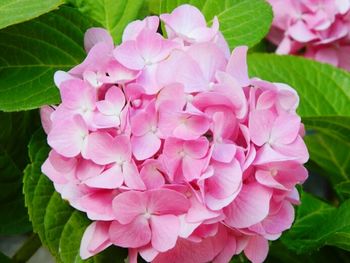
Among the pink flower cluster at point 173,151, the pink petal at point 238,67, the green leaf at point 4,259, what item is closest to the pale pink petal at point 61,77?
the pink flower cluster at point 173,151

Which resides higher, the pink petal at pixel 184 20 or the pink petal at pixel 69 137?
the pink petal at pixel 184 20

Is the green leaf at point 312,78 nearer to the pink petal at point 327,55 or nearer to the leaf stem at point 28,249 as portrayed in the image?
the pink petal at point 327,55

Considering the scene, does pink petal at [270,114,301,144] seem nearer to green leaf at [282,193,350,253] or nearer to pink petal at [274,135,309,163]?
pink petal at [274,135,309,163]

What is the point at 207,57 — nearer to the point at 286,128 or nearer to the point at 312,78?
the point at 286,128

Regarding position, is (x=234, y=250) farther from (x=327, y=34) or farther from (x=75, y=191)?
(x=327, y=34)

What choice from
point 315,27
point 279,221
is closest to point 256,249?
point 279,221

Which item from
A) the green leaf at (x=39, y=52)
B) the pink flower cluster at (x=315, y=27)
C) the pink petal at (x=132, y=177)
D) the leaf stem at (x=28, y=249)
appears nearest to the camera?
the pink petal at (x=132, y=177)

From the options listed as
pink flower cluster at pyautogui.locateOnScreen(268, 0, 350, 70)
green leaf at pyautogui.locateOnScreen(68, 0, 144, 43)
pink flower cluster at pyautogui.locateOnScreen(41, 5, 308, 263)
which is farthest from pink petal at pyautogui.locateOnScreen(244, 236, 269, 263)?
pink flower cluster at pyautogui.locateOnScreen(268, 0, 350, 70)
